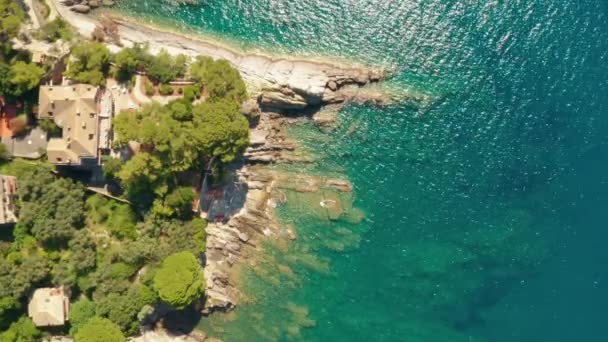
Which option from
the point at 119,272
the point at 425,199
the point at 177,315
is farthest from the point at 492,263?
the point at 119,272

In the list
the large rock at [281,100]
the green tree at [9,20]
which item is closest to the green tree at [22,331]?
the green tree at [9,20]

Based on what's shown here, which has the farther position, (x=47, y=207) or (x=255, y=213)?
(x=255, y=213)

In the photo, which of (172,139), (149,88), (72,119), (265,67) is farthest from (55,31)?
(265,67)

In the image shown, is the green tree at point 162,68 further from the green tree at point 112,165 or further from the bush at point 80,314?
the bush at point 80,314

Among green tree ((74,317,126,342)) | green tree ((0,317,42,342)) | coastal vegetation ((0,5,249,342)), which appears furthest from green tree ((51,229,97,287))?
green tree ((0,317,42,342))

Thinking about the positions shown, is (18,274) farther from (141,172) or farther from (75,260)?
(141,172)
